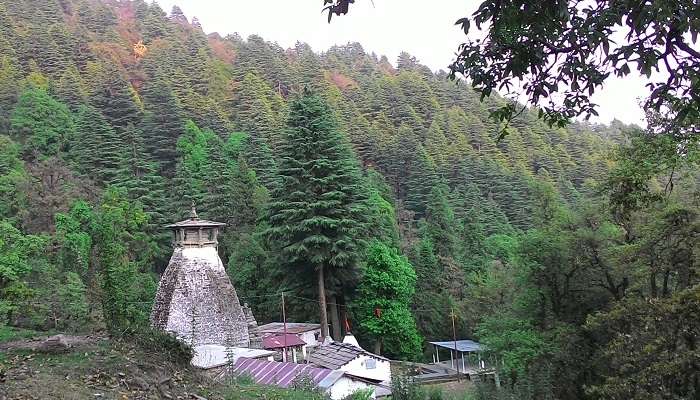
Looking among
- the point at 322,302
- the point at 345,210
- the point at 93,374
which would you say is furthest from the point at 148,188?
the point at 93,374

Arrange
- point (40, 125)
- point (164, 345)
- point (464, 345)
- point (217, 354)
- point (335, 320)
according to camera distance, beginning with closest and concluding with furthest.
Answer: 1. point (164, 345)
2. point (217, 354)
3. point (335, 320)
4. point (464, 345)
5. point (40, 125)

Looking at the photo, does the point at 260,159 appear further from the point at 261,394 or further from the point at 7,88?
the point at 261,394

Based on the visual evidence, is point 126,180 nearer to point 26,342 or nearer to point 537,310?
point 537,310

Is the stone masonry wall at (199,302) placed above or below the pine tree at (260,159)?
below

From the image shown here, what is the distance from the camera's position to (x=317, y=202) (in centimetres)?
2470

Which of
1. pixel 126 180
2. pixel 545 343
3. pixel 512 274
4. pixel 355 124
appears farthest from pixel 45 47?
pixel 545 343

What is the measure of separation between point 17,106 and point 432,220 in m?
30.4

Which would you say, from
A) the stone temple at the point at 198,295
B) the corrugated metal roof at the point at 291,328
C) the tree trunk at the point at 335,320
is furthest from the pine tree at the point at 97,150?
the stone temple at the point at 198,295

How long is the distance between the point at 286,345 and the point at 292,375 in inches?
288

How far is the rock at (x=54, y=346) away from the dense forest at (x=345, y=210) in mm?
976

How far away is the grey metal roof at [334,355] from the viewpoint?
20.6 metres

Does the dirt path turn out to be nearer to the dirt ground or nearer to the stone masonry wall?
the dirt ground

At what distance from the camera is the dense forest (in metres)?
14.3

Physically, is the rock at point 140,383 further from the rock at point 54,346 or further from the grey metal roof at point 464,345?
the grey metal roof at point 464,345
